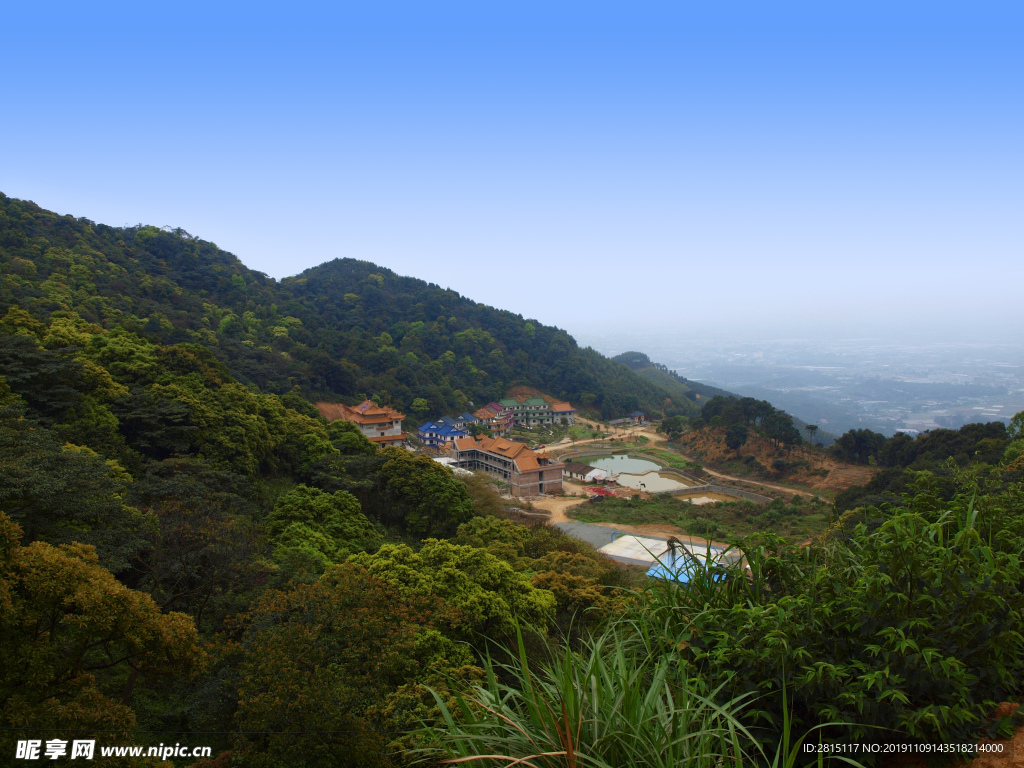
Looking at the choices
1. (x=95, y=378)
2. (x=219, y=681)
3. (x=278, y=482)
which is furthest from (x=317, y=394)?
(x=219, y=681)

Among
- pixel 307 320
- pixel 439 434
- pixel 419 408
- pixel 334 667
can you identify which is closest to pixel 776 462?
pixel 439 434

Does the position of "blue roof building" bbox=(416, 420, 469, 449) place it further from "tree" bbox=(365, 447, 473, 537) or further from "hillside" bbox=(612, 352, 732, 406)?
"hillside" bbox=(612, 352, 732, 406)

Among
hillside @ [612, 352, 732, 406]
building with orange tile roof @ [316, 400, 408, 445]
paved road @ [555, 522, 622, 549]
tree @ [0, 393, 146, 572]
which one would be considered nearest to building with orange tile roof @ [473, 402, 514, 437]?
building with orange tile roof @ [316, 400, 408, 445]

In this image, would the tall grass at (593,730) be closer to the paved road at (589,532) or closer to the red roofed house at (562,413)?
the paved road at (589,532)

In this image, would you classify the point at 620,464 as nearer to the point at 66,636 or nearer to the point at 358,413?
the point at 358,413

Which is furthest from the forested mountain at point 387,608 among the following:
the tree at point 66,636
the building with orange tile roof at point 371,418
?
the building with orange tile roof at point 371,418

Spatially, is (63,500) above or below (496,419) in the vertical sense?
above
